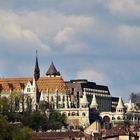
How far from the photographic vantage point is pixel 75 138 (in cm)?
16062

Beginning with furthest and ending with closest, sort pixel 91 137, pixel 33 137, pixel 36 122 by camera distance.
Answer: pixel 36 122
pixel 91 137
pixel 33 137

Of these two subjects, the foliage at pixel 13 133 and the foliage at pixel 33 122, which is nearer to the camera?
the foliage at pixel 13 133

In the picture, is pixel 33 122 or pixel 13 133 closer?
pixel 13 133

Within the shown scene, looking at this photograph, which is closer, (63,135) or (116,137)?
(63,135)

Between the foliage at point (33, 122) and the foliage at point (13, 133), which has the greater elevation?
the foliage at point (33, 122)

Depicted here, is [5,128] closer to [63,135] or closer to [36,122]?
[63,135]

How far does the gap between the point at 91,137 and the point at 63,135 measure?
6931 millimetres

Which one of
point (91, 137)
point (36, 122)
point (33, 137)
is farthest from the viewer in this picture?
point (36, 122)

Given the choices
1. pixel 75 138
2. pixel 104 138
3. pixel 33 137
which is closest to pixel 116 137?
pixel 104 138

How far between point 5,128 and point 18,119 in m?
44.5

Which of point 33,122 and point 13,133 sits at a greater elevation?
point 33,122

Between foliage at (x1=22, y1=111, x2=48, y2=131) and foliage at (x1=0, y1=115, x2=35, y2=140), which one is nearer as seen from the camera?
foliage at (x1=0, y1=115, x2=35, y2=140)

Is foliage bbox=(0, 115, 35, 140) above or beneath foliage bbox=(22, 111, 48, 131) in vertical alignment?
beneath

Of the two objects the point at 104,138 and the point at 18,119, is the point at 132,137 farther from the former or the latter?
the point at 18,119
